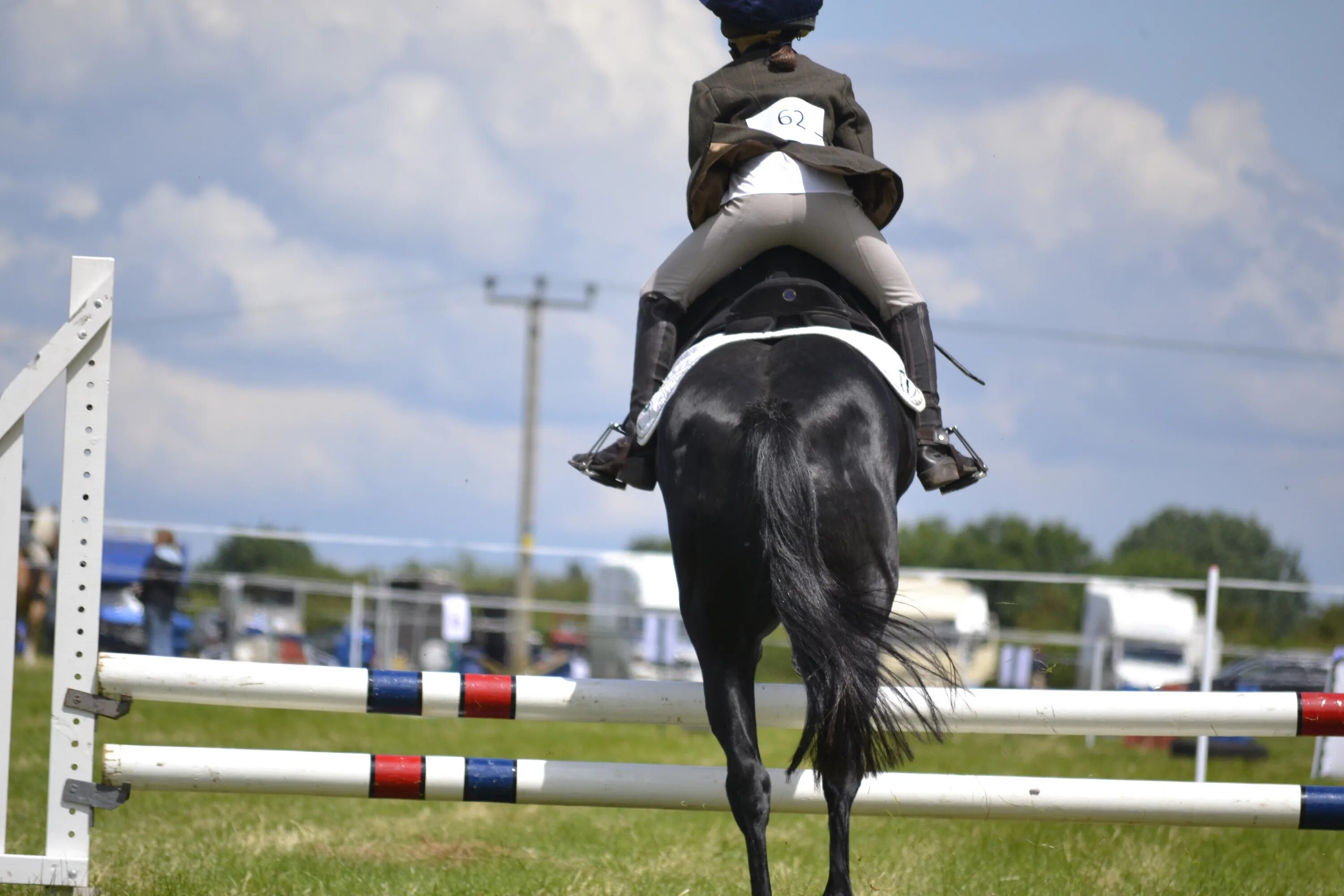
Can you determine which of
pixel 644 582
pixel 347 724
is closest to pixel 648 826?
pixel 347 724

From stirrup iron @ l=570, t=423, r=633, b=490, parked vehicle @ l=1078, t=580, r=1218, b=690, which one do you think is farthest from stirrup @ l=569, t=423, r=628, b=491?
parked vehicle @ l=1078, t=580, r=1218, b=690

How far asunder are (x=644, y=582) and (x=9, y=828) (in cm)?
1522

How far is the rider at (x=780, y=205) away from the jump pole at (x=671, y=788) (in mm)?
842

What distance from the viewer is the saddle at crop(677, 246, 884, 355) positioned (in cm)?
352

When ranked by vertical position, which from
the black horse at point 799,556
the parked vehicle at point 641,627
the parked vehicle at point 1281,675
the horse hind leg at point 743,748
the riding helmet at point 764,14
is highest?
the riding helmet at point 764,14

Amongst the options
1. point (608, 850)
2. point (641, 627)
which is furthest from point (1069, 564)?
point (608, 850)

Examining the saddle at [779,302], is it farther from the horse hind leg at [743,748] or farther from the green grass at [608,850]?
the green grass at [608,850]

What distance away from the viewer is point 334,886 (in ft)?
12.9

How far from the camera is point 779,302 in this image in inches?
141

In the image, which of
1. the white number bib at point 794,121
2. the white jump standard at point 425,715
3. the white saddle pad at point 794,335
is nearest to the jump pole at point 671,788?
the white jump standard at point 425,715

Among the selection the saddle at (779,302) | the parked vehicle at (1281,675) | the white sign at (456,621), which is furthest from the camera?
the white sign at (456,621)

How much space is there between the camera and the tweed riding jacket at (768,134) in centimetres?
366

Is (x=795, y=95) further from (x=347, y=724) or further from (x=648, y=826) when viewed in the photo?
(x=347, y=724)

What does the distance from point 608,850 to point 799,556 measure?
268 centimetres
